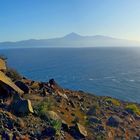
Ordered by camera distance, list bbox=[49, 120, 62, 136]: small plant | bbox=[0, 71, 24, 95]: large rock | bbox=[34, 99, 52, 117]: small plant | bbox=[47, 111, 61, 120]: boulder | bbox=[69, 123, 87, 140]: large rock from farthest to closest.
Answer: bbox=[0, 71, 24, 95]: large rock → bbox=[47, 111, 61, 120]: boulder → bbox=[34, 99, 52, 117]: small plant → bbox=[69, 123, 87, 140]: large rock → bbox=[49, 120, 62, 136]: small plant

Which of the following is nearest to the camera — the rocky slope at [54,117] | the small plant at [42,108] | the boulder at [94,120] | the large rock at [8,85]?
the rocky slope at [54,117]

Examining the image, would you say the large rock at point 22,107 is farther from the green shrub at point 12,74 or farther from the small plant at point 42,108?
the green shrub at point 12,74

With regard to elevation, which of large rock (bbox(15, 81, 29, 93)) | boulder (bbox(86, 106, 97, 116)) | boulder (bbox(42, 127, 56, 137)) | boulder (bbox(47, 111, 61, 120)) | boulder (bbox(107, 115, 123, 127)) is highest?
large rock (bbox(15, 81, 29, 93))

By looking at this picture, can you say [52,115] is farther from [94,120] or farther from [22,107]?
[94,120]

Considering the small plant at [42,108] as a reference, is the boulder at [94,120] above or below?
below

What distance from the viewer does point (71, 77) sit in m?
132

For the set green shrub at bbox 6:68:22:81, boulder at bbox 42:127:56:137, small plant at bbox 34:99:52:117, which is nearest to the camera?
boulder at bbox 42:127:56:137

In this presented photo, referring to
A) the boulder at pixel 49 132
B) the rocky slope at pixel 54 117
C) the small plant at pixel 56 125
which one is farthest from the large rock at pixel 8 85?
the boulder at pixel 49 132

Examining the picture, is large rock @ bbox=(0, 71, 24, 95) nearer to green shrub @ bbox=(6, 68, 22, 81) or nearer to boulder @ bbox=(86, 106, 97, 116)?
green shrub @ bbox=(6, 68, 22, 81)

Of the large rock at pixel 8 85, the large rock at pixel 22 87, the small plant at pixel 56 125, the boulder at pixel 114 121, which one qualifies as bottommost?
the boulder at pixel 114 121

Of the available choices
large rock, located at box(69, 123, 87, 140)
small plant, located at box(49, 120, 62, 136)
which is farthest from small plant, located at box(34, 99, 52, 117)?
large rock, located at box(69, 123, 87, 140)

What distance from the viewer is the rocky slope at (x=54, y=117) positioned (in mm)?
22250

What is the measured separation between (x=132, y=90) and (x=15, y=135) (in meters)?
85.0

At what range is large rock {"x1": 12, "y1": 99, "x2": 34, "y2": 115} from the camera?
23.6 metres
